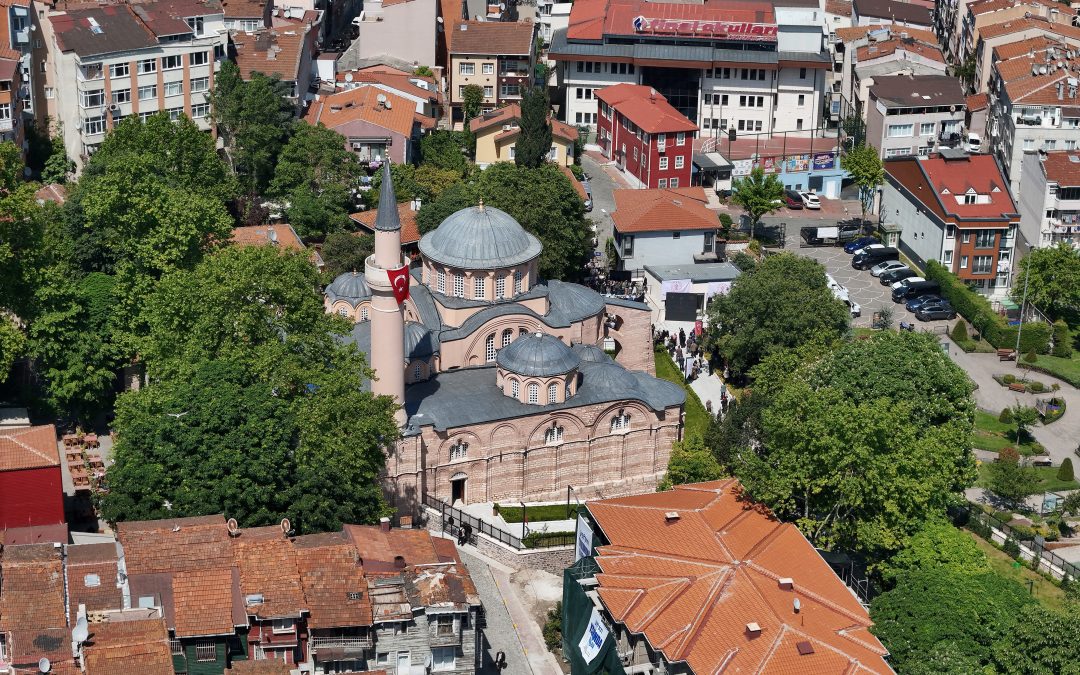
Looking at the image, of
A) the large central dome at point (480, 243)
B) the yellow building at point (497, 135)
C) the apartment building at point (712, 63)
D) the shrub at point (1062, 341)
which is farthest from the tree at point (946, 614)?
the apartment building at point (712, 63)

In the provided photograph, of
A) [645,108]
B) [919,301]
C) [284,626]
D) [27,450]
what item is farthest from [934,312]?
[27,450]

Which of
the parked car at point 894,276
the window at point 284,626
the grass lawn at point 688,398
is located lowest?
the grass lawn at point 688,398

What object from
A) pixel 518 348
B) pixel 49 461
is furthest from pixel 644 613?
pixel 49 461

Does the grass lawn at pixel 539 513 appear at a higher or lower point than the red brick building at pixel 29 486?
lower

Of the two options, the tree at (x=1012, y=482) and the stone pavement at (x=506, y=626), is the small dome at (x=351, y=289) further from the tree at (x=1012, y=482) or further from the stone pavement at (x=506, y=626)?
the tree at (x=1012, y=482)

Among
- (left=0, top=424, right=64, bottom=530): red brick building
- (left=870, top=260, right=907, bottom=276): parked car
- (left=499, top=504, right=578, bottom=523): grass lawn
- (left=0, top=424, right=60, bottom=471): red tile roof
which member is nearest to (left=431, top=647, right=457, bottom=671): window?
(left=499, top=504, right=578, bottom=523): grass lawn
